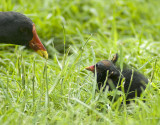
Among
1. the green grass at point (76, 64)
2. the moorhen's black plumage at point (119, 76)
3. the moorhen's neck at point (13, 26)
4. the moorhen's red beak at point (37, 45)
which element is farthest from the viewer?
the moorhen's red beak at point (37, 45)

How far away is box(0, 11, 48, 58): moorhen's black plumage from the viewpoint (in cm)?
444

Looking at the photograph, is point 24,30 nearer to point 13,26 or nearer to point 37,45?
point 13,26

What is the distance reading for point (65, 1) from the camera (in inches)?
269

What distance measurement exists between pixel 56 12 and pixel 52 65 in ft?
5.95

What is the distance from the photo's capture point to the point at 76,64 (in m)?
4.13

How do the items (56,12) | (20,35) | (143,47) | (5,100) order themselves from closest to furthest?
(5,100) → (20,35) → (143,47) → (56,12)

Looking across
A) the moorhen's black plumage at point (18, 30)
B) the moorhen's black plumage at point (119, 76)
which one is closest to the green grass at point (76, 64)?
the moorhen's black plumage at point (119, 76)

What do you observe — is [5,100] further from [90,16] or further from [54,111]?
[90,16]

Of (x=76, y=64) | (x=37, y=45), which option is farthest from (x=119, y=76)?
(x=37, y=45)

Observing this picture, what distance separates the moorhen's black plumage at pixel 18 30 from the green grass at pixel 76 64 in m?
0.30

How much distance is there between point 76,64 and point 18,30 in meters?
0.89

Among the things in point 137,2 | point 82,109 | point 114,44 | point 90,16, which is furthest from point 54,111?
point 137,2

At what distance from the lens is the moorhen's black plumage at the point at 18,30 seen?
14.6ft

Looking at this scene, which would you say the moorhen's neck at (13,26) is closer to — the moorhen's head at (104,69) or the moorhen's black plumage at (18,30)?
the moorhen's black plumage at (18,30)
